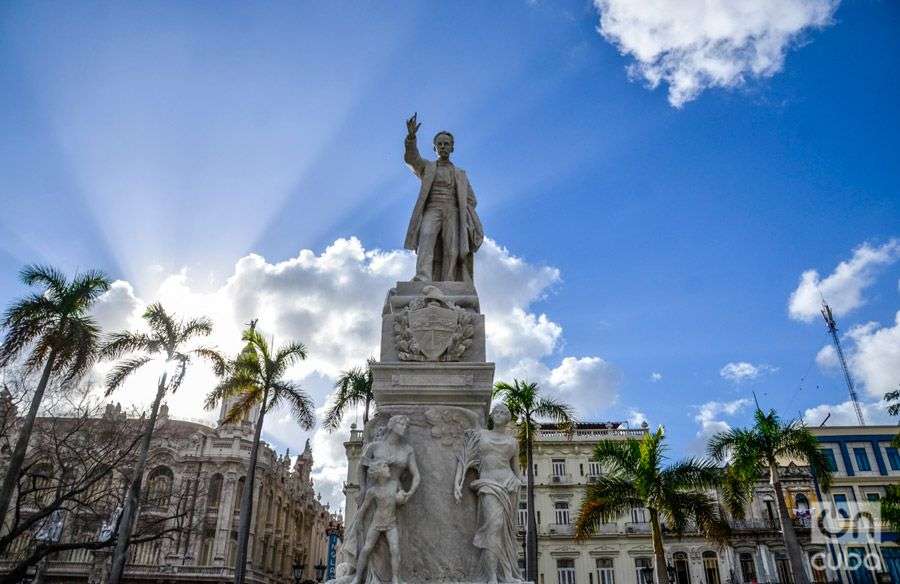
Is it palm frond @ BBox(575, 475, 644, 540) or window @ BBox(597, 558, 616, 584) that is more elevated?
palm frond @ BBox(575, 475, 644, 540)

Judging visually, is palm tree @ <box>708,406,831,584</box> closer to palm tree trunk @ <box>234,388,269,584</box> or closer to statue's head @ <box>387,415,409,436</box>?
palm tree trunk @ <box>234,388,269,584</box>

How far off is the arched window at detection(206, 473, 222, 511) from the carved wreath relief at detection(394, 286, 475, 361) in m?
41.8

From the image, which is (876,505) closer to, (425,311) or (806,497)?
(806,497)

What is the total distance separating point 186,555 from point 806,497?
139 feet

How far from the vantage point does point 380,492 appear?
5480 millimetres

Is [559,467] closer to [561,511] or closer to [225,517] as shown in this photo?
[561,511]

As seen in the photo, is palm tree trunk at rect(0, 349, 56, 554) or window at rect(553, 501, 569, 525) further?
window at rect(553, 501, 569, 525)

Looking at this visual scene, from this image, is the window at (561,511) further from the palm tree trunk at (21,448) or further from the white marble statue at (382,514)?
the white marble statue at (382,514)

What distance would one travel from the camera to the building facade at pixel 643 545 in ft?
135

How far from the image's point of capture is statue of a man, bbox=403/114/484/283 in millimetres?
7773

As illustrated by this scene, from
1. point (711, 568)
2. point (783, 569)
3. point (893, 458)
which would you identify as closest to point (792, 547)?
point (711, 568)

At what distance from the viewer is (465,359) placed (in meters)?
6.50

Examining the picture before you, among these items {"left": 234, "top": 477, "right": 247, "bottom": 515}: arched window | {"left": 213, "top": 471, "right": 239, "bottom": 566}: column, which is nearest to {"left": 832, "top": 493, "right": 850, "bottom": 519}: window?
{"left": 234, "top": 477, "right": 247, "bottom": 515}: arched window

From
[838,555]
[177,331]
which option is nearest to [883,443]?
[838,555]
